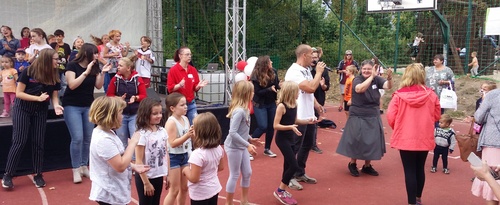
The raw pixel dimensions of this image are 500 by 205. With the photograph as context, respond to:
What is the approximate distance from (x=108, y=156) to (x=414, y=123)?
10.4 ft

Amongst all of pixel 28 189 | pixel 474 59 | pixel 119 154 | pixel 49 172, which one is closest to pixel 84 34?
pixel 49 172

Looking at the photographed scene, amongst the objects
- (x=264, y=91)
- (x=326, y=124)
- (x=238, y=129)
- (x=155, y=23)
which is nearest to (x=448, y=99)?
(x=326, y=124)

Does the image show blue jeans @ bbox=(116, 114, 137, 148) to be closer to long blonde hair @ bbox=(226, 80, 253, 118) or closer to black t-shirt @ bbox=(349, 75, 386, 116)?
long blonde hair @ bbox=(226, 80, 253, 118)

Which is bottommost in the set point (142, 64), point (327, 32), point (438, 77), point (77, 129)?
point (77, 129)

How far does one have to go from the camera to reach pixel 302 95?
18.3 feet

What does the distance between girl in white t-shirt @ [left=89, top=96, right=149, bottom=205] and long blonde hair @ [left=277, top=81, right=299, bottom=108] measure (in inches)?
82.4

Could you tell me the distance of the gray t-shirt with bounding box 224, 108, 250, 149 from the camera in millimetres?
4312

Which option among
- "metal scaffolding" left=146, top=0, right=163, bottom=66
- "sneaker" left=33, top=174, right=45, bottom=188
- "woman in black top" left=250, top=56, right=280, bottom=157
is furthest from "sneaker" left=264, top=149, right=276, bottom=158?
"metal scaffolding" left=146, top=0, right=163, bottom=66

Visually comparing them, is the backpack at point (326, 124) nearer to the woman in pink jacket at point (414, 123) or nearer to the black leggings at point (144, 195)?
the woman in pink jacket at point (414, 123)

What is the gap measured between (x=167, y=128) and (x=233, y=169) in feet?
2.71

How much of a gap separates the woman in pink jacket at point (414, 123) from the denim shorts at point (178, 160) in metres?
2.19

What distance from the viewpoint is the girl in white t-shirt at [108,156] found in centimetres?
306

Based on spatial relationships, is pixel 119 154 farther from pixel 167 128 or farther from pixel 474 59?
pixel 474 59

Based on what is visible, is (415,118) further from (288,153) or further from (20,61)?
(20,61)
